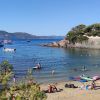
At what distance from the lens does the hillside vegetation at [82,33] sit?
131 metres

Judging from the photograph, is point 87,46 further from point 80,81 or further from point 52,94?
point 52,94

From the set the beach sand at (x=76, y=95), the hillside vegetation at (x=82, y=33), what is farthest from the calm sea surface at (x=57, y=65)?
the hillside vegetation at (x=82, y=33)

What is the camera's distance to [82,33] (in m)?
135

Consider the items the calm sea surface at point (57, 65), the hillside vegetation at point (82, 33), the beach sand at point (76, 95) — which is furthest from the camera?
the hillside vegetation at point (82, 33)

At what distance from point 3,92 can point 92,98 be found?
21.4m

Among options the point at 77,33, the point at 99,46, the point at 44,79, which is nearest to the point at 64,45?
the point at 77,33

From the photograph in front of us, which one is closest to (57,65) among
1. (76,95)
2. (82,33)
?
(76,95)

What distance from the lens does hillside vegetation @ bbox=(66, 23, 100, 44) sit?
131 m

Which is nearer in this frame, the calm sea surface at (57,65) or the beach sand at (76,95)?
the beach sand at (76,95)

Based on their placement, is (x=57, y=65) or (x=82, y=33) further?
(x=82, y=33)

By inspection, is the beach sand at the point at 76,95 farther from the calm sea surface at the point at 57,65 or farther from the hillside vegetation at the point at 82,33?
the hillside vegetation at the point at 82,33

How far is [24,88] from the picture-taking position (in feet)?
34.0

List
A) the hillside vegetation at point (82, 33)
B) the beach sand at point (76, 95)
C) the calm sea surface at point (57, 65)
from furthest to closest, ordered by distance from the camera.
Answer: the hillside vegetation at point (82, 33)
the calm sea surface at point (57, 65)
the beach sand at point (76, 95)

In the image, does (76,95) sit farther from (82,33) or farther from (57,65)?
(82,33)
